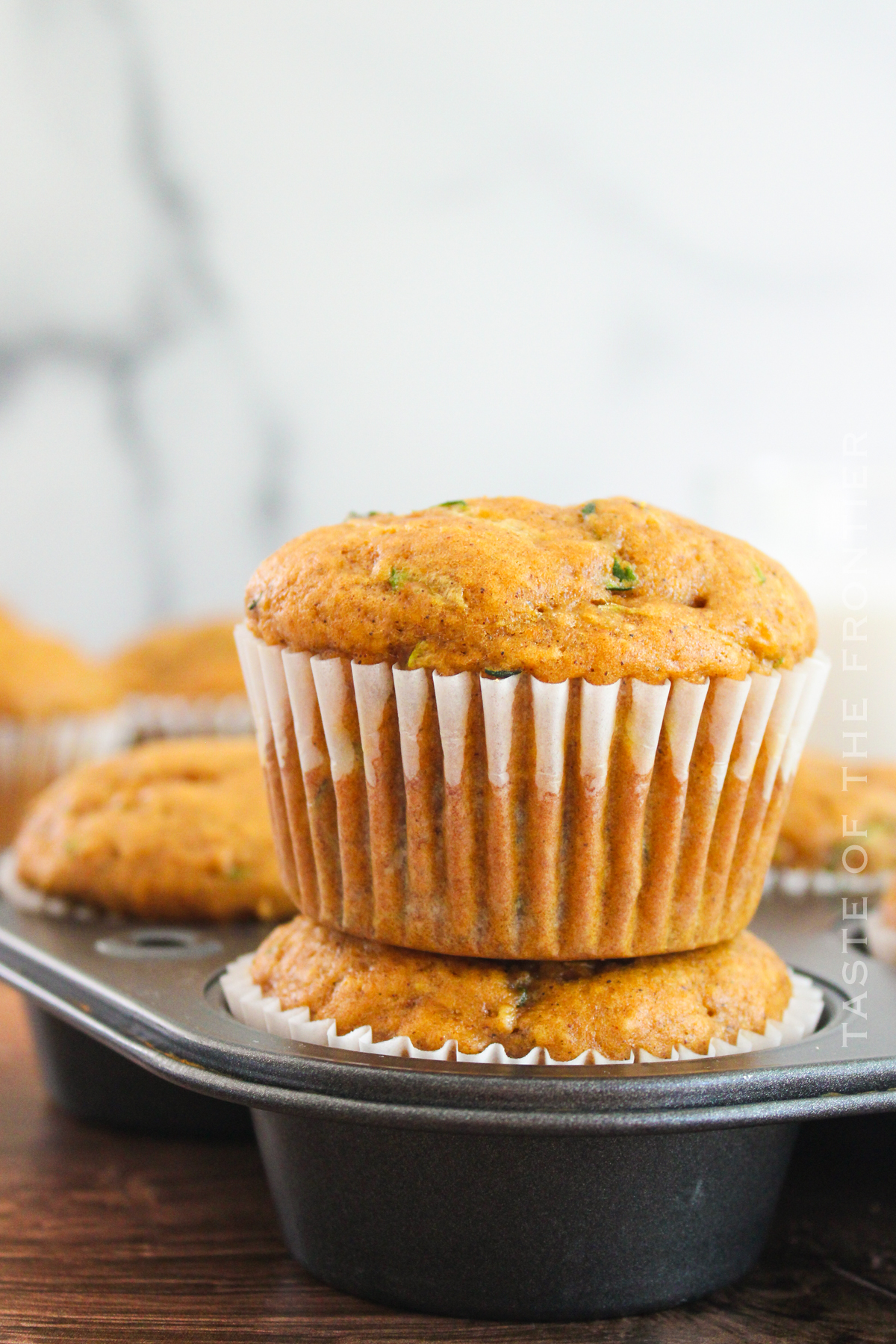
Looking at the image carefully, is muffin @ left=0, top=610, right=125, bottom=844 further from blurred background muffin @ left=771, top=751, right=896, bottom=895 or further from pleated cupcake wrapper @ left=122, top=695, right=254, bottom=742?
blurred background muffin @ left=771, top=751, right=896, bottom=895

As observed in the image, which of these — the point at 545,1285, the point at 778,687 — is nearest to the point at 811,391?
the point at 778,687

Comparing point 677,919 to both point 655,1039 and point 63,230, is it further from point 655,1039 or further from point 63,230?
point 63,230

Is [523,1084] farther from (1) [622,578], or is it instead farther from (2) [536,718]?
(1) [622,578]

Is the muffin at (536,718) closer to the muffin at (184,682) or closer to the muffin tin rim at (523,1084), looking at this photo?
the muffin tin rim at (523,1084)

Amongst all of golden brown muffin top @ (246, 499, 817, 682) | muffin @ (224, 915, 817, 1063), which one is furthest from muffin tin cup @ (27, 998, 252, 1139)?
golden brown muffin top @ (246, 499, 817, 682)

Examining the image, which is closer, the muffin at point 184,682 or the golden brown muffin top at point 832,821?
the golden brown muffin top at point 832,821

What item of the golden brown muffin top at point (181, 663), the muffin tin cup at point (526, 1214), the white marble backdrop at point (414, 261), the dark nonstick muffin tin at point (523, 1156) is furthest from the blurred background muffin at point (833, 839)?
the white marble backdrop at point (414, 261)
